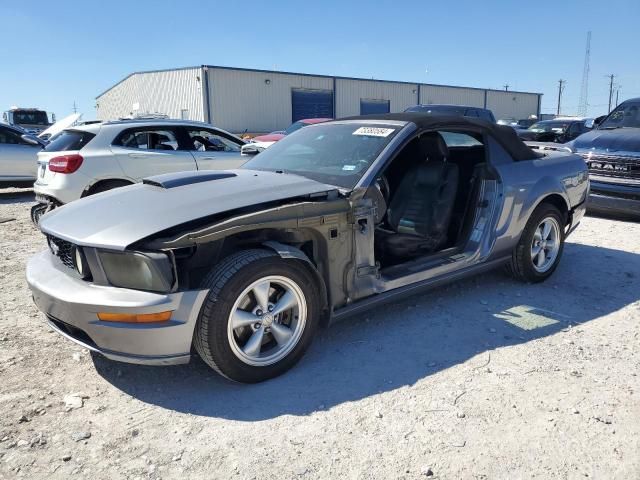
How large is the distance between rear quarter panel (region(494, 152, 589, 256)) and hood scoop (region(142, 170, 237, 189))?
7.39ft

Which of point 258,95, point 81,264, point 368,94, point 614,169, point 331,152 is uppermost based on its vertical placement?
point 368,94

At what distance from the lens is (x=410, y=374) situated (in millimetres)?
3066

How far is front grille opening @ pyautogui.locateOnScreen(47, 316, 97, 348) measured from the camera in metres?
2.71

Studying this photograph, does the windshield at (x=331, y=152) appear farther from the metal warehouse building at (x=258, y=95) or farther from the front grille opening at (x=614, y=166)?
the metal warehouse building at (x=258, y=95)

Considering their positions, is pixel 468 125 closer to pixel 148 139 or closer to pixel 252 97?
pixel 148 139

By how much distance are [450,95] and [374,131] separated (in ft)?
128

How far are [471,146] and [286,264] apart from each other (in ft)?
8.87

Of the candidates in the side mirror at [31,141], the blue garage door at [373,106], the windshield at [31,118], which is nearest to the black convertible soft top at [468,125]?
the side mirror at [31,141]

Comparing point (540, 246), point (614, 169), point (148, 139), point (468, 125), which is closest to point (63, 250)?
point (468, 125)

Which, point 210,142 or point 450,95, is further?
point 450,95

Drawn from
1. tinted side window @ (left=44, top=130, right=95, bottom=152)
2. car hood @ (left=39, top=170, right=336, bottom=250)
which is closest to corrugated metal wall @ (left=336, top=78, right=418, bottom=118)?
tinted side window @ (left=44, top=130, right=95, bottom=152)

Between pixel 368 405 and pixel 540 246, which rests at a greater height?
pixel 540 246

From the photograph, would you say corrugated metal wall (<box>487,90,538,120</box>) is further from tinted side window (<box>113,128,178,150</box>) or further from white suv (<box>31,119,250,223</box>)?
tinted side window (<box>113,128,178,150</box>)

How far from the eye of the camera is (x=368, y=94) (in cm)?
3566
